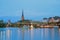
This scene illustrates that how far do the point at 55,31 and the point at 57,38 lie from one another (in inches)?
4.7

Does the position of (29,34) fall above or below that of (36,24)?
below

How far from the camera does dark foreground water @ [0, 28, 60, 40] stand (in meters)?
2.18

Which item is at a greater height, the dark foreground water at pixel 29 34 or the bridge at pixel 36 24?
the bridge at pixel 36 24

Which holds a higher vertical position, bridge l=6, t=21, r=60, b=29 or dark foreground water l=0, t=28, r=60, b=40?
bridge l=6, t=21, r=60, b=29

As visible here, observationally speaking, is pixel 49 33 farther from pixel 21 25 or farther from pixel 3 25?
pixel 3 25

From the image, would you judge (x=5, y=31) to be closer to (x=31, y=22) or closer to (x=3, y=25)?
(x=3, y=25)

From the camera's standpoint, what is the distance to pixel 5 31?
7.21 ft

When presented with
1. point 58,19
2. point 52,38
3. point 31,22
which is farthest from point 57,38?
point 31,22

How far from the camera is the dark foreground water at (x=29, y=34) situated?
218 cm

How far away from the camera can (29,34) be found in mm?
2215

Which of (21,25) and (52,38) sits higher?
(21,25)

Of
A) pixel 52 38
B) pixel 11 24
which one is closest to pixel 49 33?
pixel 52 38

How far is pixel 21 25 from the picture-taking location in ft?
7.22

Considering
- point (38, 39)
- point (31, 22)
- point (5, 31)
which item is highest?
point (31, 22)
